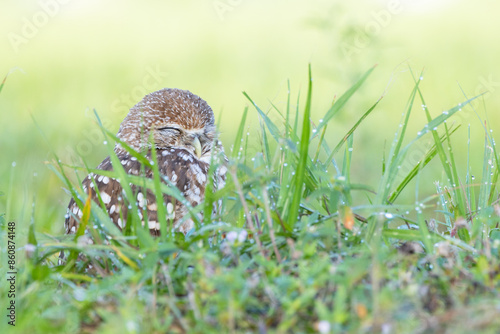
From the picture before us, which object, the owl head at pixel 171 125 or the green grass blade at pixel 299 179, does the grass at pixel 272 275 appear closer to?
the green grass blade at pixel 299 179

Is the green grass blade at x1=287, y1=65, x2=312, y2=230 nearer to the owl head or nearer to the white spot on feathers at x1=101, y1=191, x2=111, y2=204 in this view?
the white spot on feathers at x1=101, y1=191, x2=111, y2=204

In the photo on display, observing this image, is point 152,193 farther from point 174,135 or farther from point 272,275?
point 272,275

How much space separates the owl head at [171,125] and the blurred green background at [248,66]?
119 centimetres

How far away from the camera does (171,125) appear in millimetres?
4027

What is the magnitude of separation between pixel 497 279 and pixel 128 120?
2.55m

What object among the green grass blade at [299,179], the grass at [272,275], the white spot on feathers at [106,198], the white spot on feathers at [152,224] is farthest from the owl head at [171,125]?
the green grass blade at [299,179]

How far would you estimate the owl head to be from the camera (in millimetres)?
4031

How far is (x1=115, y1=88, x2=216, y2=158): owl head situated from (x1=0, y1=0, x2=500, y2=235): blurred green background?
3.90 ft

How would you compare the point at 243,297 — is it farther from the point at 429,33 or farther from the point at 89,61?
the point at 429,33

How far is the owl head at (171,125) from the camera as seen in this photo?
403cm

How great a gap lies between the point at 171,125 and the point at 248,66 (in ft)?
15.9

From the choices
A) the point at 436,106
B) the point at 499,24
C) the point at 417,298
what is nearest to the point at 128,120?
the point at 417,298

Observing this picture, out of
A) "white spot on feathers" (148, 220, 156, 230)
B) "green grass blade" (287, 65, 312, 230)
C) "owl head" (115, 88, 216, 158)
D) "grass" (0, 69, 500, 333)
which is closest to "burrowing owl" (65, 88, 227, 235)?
"owl head" (115, 88, 216, 158)

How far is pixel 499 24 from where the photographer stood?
9828 millimetres
